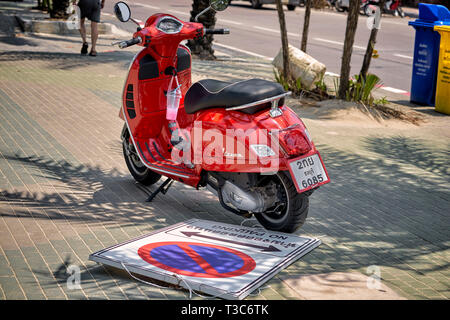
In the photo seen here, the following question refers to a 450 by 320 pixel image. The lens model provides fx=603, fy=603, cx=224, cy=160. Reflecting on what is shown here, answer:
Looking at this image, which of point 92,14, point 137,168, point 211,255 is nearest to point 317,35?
point 92,14

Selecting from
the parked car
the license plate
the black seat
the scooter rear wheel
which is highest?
the parked car

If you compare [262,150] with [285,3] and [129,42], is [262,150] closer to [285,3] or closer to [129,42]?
[129,42]

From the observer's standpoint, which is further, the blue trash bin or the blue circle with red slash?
the blue trash bin

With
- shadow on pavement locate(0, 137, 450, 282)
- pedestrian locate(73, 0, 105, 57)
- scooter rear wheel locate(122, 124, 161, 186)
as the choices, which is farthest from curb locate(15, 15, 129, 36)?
scooter rear wheel locate(122, 124, 161, 186)

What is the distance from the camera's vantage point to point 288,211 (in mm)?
4930

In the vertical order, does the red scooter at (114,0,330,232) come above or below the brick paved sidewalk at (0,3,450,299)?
above

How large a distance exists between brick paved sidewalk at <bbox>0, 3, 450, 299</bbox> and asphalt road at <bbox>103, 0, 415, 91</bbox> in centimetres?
574

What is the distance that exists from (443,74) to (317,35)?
Result: 37.9 feet

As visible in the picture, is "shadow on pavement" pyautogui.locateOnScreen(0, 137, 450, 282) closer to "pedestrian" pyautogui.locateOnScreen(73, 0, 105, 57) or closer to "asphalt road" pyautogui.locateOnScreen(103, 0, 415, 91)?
"asphalt road" pyautogui.locateOnScreen(103, 0, 415, 91)

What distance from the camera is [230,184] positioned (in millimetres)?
5051

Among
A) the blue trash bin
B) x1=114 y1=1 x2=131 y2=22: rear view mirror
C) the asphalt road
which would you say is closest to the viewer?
x1=114 y1=1 x2=131 y2=22: rear view mirror

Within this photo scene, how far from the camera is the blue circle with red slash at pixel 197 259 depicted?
4.25 metres

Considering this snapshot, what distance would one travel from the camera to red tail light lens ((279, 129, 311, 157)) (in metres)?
4.72
